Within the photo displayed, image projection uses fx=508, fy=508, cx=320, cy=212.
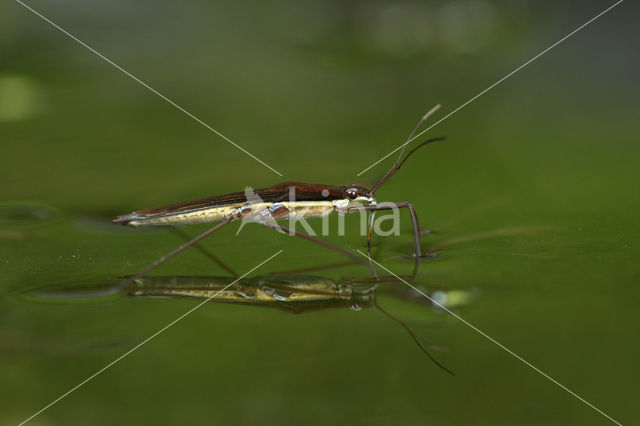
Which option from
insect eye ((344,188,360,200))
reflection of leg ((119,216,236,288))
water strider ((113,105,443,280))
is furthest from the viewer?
insect eye ((344,188,360,200))

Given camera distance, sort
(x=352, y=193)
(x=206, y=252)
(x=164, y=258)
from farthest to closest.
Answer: (x=352, y=193) < (x=206, y=252) < (x=164, y=258)

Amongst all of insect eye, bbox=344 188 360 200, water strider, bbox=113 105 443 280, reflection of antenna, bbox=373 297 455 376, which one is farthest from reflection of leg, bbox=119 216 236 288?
reflection of antenna, bbox=373 297 455 376

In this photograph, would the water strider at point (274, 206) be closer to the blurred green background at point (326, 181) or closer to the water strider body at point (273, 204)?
the water strider body at point (273, 204)

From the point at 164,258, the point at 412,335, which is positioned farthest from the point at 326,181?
the point at 412,335

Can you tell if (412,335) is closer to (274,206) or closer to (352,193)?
(352,193)

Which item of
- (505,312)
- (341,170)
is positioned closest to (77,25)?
(341,170)

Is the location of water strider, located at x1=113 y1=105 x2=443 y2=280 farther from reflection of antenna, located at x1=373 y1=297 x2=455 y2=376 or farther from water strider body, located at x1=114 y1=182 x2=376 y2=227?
reflection of antenna, located at x1=373 y1=297 x2=455 y2=376

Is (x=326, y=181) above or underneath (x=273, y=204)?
above

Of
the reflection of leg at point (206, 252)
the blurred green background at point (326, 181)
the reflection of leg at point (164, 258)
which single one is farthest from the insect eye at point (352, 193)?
the reflection of leg at point (206, 252)
